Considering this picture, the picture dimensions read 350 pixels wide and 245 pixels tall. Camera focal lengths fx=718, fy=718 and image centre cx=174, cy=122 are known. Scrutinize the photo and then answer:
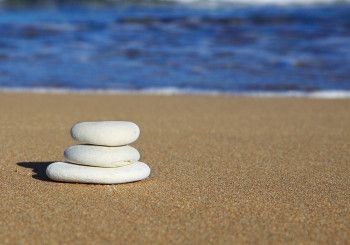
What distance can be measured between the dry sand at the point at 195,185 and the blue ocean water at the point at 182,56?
3281mm

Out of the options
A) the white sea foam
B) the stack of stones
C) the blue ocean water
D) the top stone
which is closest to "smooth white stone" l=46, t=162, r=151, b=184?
the stack of stones

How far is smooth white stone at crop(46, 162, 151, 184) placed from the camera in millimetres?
4082

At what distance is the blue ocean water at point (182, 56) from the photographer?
10.8 m

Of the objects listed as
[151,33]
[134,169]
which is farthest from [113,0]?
[134,169]

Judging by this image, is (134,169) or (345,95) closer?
(134,169)

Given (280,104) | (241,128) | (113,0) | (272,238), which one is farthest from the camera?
(113,0)

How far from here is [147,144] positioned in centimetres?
569

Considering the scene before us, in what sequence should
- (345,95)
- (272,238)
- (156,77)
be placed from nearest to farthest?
(272,238)
(345,95)
(156,77)

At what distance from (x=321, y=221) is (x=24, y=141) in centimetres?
285

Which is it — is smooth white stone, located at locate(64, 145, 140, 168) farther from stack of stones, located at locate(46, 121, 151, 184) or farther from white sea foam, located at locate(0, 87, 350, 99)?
white sea foam, located at locate(0, 87, 350, 99)

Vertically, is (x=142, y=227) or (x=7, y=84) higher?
(x=142, y=227)

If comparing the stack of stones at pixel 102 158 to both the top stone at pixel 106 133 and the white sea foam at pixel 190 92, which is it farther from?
the white sea foam at pixel 190 92

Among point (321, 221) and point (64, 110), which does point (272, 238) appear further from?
point (64, 110)

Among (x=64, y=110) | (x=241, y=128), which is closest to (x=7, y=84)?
(x=64, y=110)
